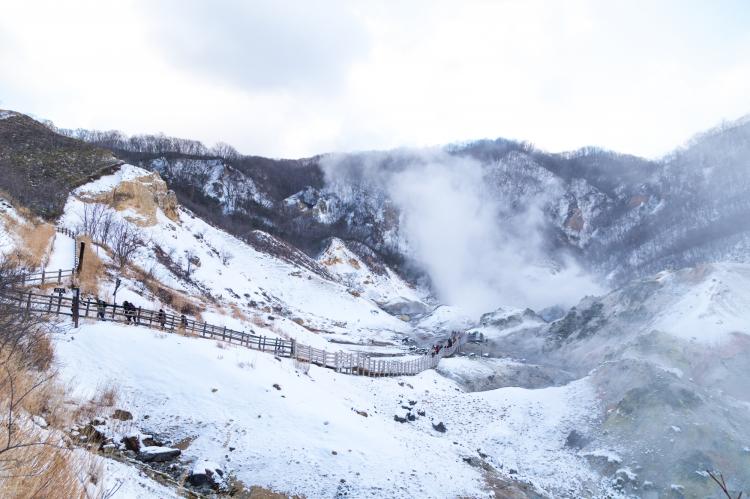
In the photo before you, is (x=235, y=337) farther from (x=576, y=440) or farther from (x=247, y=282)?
(x=247, y=282)

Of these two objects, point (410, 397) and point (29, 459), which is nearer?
point (29, 459)

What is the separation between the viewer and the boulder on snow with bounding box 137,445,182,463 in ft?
33.4

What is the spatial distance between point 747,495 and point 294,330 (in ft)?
105

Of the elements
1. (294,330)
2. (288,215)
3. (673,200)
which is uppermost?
(673,200)

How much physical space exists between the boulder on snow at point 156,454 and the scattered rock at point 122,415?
143 cm

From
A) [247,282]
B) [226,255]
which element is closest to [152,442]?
[247,282]

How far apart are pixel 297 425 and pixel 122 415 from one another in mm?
4750

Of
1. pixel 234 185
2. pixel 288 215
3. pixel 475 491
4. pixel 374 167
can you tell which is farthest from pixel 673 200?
pixel 475 491

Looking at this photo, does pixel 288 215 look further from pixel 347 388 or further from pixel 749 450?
pixel 749 450

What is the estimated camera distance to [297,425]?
45.1 ft

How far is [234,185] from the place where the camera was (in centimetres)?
11194

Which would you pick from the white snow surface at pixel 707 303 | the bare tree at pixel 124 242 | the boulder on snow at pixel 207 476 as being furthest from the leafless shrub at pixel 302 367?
the white snow surface at pixel 707 303

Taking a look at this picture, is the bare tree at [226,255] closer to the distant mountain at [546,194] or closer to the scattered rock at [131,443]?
the distant mountain at [546,194]

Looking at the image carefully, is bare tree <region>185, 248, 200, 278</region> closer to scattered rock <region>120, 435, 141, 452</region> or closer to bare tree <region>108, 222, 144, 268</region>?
bare tree <region>108, 222, 144, 268</region>
